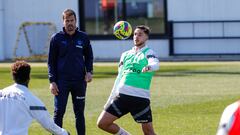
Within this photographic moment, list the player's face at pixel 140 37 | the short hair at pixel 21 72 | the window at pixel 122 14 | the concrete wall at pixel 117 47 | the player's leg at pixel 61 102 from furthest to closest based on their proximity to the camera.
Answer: the window at pixel 122 14
the concrete wall at pixel 117 47
the player's leg at pixel 61 102
the player's face at pixel 140 37
the short hair at pixel 21 72

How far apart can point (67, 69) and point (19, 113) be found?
366 cm

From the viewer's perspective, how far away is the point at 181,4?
90.7 feet

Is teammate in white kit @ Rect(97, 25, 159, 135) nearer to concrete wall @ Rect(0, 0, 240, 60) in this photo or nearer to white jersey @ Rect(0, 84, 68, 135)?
white jersey @ Rect(0, 84, 68, 135)

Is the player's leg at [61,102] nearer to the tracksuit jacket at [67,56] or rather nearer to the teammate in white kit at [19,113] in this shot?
the tracksuit jacket at [67,56]

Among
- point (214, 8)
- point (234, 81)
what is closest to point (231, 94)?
point (234, 81)

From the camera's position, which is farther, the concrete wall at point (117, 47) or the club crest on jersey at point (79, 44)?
the concrete wall at point (117, 47)

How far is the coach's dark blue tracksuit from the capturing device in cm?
1073

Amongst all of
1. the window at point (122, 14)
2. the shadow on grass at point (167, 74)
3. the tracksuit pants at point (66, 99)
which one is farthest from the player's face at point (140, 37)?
Result: the window at point (122, 14)

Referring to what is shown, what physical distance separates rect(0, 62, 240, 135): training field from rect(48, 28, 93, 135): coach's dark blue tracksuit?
62.9 inches

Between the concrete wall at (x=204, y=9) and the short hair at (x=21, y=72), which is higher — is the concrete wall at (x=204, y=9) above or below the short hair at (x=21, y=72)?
below

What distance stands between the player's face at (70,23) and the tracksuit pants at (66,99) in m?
0.72

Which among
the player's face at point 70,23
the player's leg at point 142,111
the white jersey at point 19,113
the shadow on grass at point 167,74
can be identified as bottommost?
the shadow on grass at point 167,74

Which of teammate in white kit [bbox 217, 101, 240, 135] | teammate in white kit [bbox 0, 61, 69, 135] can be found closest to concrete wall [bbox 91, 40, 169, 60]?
teammate in white kit [bbox 0, 61, 69, 135]

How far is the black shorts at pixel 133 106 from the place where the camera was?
9.76 metres
